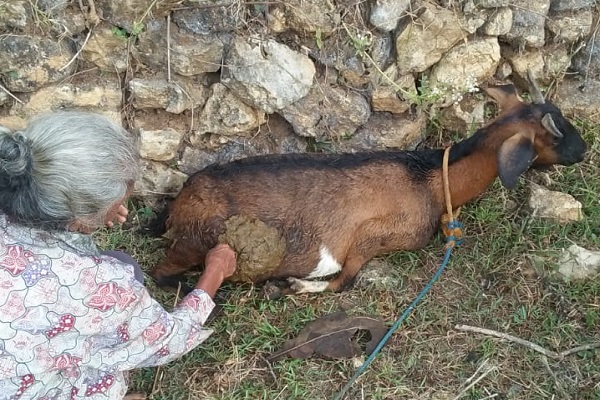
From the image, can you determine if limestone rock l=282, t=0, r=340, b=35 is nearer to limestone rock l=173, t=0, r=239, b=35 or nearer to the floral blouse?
limestone rock l=173, t=0, r=239, b=35

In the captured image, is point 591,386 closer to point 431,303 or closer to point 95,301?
point 431,303

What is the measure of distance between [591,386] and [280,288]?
5.66 feet

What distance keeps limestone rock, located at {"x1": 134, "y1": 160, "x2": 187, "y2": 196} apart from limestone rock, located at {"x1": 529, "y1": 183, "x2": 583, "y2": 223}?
7.17 feet

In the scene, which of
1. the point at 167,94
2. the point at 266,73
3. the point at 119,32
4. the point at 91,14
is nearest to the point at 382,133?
the point at 266,73

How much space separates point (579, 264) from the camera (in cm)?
402

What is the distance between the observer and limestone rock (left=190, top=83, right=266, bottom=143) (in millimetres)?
4160

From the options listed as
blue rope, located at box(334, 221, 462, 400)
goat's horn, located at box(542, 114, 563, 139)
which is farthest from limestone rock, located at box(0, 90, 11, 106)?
goat's horn, located at box(542, 114, 563, 139)

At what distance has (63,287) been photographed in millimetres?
2496

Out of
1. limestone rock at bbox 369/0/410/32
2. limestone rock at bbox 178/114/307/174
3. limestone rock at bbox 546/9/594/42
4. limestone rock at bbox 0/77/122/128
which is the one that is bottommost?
limestone rock at bbox 178/114/307/174

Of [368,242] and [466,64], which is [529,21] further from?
[368,242]

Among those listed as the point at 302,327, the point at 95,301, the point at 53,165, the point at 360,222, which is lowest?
the point at 302,327

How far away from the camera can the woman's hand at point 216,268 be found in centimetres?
348

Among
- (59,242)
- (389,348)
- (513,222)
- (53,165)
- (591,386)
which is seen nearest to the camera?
(53,165)

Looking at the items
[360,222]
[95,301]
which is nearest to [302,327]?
[360,222]
